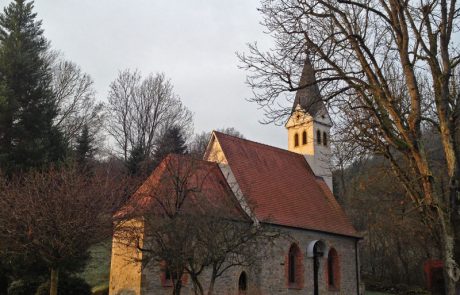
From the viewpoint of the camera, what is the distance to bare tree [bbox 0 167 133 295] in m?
11.8

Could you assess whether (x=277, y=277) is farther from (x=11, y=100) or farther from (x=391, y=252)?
(x=391, y=252)

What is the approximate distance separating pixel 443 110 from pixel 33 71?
692 inches

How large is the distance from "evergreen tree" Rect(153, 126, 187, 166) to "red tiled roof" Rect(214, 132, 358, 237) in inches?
279

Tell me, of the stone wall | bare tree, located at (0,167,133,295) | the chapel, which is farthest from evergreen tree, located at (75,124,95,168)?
bare tree, located at (0,167,133,295)

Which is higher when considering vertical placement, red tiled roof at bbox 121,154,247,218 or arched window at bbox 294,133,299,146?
arched window at bbox 294,133,299,146

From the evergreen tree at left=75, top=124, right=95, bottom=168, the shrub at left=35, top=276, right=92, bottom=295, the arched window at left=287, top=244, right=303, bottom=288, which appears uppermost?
the evergreen tree at left=75, top=124, right=95, bottom=168

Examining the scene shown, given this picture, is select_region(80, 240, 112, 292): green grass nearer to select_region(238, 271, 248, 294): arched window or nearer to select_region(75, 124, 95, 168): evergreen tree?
select_region(238, 271, 248, 294): arched window

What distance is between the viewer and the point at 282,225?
63.5 feet

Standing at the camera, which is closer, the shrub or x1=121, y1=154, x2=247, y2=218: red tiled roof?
x1=121, y1=154, x2=247, y2=218: red tiled roof

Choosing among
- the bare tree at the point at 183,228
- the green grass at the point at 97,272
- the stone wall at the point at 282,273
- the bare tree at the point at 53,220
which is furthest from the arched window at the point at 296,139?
the bare tree at the point at 53,220

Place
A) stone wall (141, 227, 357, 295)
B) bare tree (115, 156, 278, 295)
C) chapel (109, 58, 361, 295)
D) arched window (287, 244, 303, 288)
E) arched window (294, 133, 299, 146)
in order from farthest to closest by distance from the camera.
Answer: arched window (294, 133, 299, 146) < arched window (287, 244, 303, 288) < chapel (109, 58, 361, 295) < stone wall (141, 227, 357, 295) < bare tree (115, 156, 278, 295)

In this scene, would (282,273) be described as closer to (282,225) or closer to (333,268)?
(282,225)

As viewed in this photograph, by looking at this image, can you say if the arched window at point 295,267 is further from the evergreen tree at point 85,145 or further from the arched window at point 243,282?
the evergreen tree at point 85,145

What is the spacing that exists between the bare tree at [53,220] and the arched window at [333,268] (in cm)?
A: 1272
